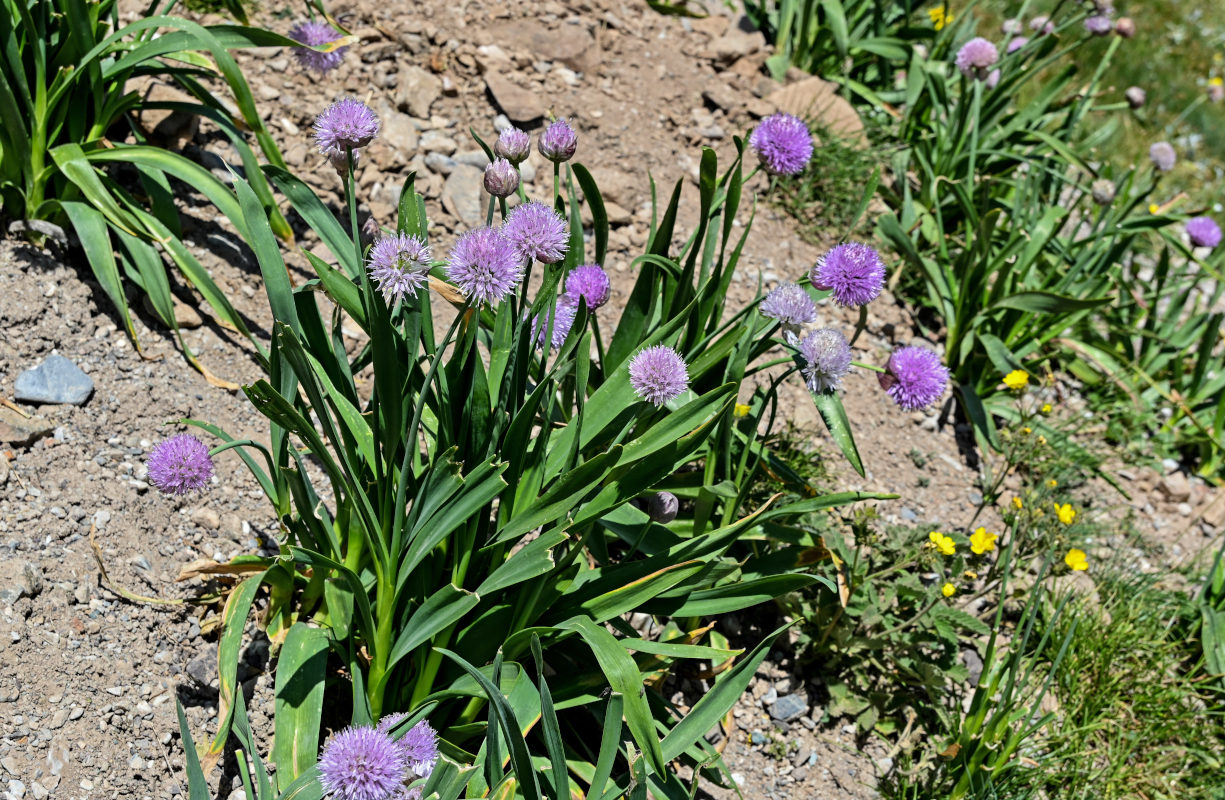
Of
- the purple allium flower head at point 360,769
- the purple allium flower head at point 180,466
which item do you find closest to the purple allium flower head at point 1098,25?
the purple allium flower head at point 180,466

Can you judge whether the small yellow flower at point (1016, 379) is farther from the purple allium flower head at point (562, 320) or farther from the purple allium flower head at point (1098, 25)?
the purple allium flower head at point (562, 320)

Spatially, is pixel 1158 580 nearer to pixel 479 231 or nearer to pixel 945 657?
pixel 945 657

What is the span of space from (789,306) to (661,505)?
22.3 inches

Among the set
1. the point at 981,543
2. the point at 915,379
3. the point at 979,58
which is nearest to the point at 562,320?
the point at 915,379

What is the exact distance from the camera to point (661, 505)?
2.35m

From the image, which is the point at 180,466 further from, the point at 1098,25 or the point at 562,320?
the point at 1098,25

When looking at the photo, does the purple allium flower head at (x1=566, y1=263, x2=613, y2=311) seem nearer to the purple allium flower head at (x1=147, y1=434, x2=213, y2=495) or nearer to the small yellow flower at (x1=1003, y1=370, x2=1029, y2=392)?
the purple allium flower head at (x1=147, y1=434, x2=213, y2=495)

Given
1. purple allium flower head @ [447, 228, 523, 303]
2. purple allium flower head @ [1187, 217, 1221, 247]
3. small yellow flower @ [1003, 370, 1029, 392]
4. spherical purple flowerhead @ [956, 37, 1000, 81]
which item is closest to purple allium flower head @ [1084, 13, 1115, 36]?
spherical purple flowerhead @ [956, 37, 1000, 81]

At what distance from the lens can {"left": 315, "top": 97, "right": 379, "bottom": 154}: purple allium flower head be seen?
5.90ft

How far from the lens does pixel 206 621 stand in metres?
2.22

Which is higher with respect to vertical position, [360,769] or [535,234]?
[535,234]

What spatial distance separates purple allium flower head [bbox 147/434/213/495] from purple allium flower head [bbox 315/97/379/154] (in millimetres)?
692

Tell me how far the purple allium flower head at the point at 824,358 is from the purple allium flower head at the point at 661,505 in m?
0.46

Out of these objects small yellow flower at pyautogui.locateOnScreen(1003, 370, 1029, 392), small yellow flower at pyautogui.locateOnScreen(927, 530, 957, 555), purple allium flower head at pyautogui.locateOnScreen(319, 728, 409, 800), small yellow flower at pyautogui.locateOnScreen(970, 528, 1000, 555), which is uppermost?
small yellow flower at pyautogui.locateOnScreen(1003, 370, 1029, 392)
